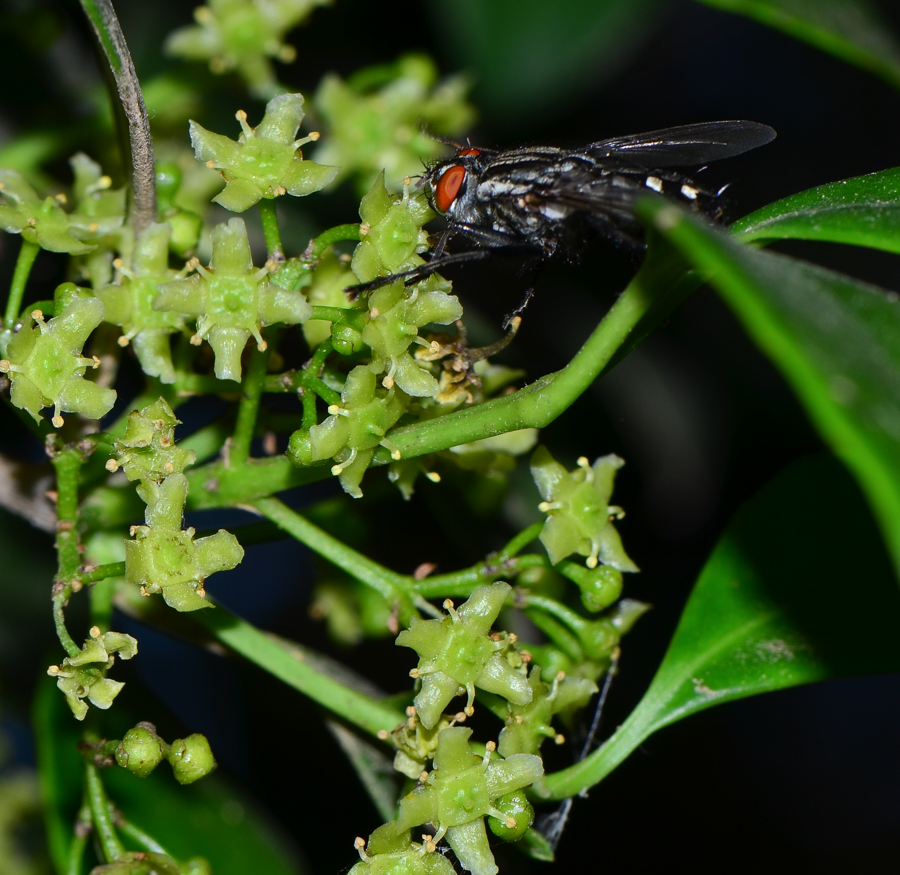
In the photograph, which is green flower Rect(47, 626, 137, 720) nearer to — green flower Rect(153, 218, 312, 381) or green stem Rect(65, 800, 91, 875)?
green stem Rect(65, 800, 91, 875)

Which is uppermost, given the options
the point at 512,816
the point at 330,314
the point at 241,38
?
the point at 241,38

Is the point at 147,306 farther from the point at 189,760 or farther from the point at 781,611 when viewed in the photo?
the point at 781,611

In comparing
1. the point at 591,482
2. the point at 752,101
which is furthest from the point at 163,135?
the point at 752,101

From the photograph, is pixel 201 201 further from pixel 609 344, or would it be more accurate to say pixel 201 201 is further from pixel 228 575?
pixel 228 575

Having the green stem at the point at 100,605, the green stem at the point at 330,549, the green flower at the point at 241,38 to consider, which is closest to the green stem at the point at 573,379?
the green stem at the point at 330,549

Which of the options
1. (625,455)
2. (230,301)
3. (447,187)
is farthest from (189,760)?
(625,455)

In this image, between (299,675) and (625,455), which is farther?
(625,455)
